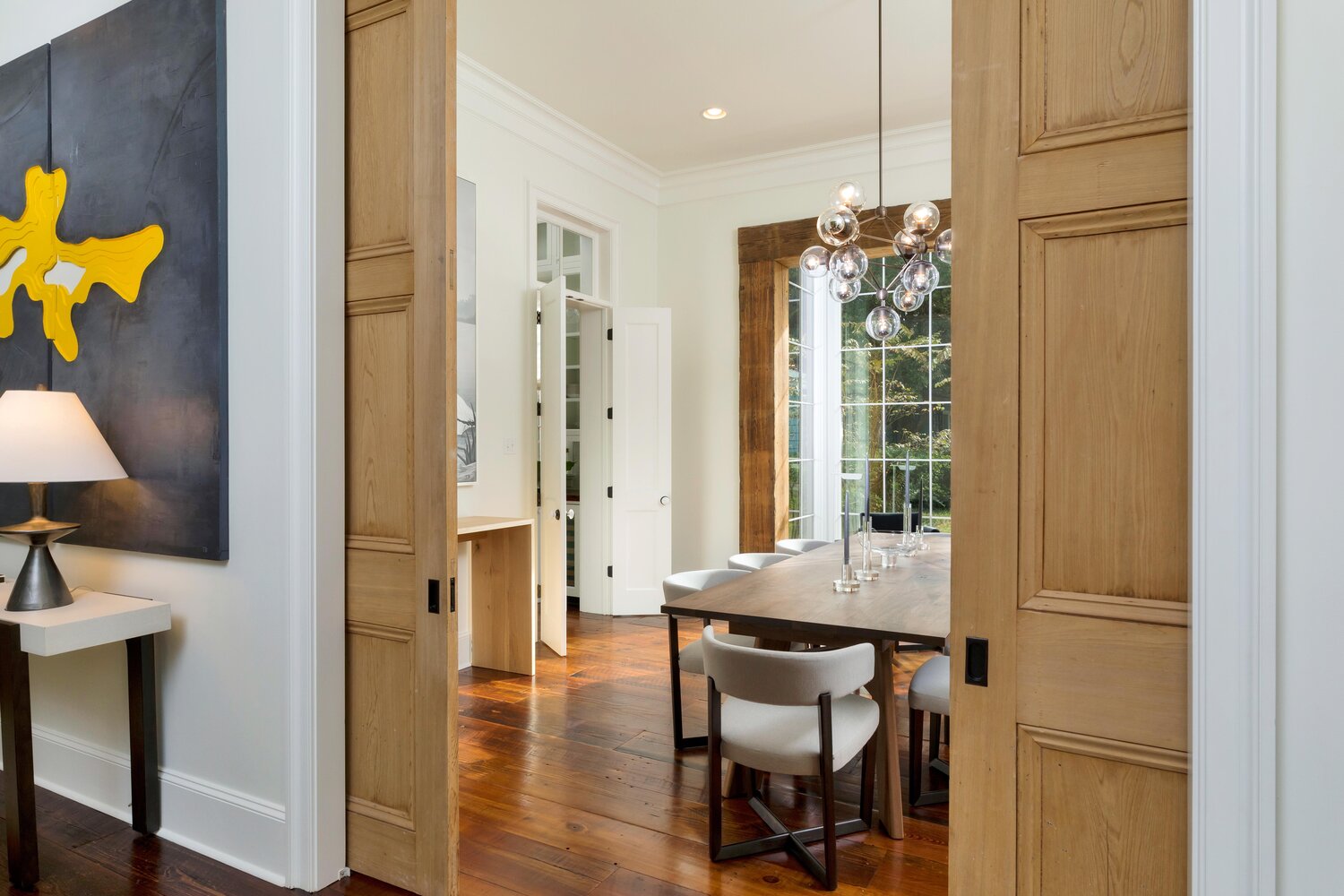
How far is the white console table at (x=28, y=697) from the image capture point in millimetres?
2057

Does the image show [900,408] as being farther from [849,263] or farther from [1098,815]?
[1098,815]

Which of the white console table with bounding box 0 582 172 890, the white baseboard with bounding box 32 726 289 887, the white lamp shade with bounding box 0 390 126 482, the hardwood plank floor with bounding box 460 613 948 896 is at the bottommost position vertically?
the hardwood plank floor with bounding box 460 613 948 896

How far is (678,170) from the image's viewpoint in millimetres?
6047

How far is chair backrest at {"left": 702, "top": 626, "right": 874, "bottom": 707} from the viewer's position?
2.06 meters

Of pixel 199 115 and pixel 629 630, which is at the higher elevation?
pixel 199 115

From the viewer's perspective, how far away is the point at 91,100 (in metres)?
2.54

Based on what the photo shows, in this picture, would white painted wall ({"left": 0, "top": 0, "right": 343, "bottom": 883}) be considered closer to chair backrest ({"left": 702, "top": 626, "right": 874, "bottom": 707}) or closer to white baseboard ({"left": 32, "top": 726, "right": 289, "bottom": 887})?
white baseboard ({"left": 32, "top": 726, "right": 289, "bottom": 887})

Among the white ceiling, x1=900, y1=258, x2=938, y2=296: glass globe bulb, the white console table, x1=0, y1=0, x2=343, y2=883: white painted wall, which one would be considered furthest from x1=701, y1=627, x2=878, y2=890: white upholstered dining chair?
the white ceiling

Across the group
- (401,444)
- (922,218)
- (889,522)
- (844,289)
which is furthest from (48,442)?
(889,522)

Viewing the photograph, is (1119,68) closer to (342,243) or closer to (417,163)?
(417,163)

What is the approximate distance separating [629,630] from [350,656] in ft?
10.2

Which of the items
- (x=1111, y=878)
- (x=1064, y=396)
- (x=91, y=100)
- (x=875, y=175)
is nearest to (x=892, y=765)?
(x=1111, y=878)

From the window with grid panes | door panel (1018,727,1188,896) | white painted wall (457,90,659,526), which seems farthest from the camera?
the window with grid panes

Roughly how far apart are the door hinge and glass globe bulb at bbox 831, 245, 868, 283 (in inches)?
103
